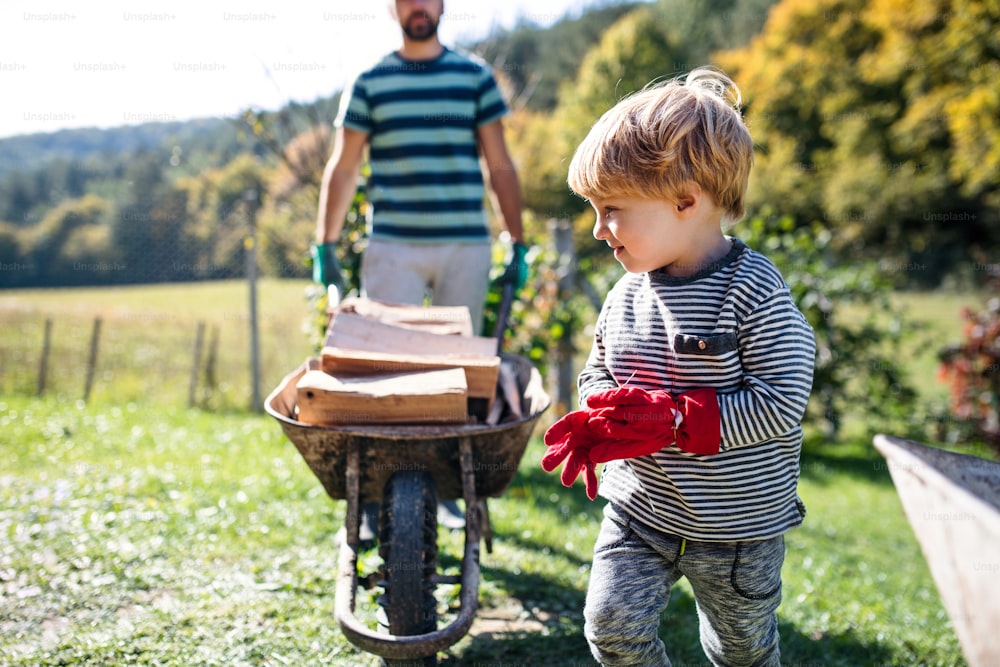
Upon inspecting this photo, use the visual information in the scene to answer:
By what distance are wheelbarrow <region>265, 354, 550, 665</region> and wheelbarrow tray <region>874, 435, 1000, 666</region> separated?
991mm

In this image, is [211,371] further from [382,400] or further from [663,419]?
[663,419]

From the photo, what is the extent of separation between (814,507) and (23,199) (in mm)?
24717

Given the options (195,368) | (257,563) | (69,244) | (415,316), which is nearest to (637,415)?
(415,316)

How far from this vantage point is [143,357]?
26.0ft

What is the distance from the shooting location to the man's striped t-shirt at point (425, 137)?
3137 mm

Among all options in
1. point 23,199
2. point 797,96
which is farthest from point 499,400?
point 797,96

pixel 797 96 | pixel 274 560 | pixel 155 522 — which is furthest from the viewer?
pixel 797 96

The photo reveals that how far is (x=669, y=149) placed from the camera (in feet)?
5.26

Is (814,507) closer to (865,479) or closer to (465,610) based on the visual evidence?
(865,479)

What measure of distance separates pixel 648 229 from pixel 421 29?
1.83m

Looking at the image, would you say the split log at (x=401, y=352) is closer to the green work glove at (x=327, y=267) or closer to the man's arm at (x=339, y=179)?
the green work glove at (x=327, y=267)

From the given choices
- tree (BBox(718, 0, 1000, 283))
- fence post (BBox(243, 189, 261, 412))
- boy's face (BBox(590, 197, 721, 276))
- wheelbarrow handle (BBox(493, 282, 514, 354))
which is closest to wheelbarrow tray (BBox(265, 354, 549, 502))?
wheelbarrow handle (BBox(493, 282, 514, 354))

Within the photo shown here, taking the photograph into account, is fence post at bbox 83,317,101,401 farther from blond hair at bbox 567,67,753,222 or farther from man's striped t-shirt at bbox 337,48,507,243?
blond hair at bbox 567,67,753,222

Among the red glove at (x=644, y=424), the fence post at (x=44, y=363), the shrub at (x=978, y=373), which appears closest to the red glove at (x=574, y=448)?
the red glove at (x=644, y=424)
